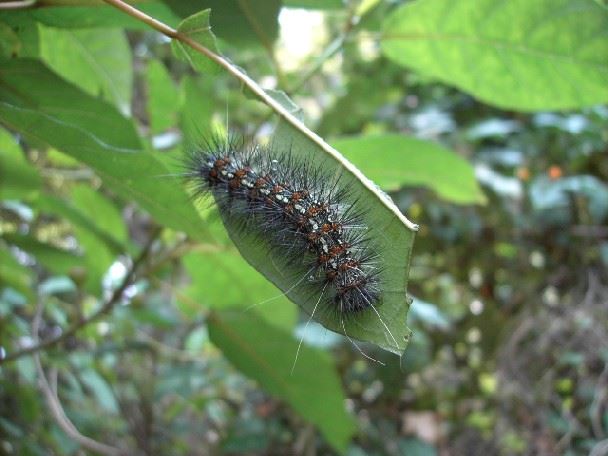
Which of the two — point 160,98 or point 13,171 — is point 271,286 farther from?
point 13,171

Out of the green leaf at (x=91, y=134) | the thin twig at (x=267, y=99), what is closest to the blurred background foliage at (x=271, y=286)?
the green leaf at (x=91, y=134)

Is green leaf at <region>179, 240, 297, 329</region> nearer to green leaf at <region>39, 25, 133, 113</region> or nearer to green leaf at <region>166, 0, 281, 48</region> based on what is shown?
green leaf at <region>39, 25, 133, 113</region>

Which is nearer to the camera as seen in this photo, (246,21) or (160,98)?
(246,21)

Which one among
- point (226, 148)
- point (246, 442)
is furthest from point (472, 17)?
point (246, 442)

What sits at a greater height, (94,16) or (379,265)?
(94,16)

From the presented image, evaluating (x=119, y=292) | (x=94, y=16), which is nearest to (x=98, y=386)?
(x=119, y=292)

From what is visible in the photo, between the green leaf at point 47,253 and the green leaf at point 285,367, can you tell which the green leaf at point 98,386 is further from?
the green leaf at point 285,367

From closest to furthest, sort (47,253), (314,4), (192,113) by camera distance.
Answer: (314,4), (192,113), (47,253)

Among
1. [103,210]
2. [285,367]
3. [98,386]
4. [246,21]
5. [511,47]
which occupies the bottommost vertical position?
[98,386]
